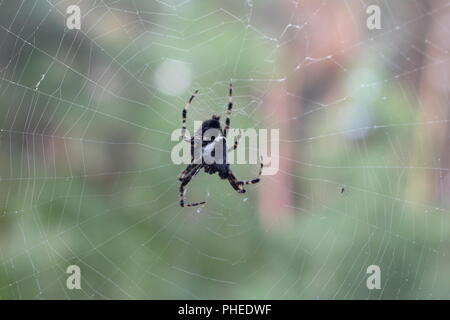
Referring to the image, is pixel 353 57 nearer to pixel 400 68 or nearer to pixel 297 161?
pixel 400 68

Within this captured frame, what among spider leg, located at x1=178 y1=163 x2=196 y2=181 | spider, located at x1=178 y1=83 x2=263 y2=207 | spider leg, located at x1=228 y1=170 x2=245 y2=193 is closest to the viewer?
spider, located at x1=178 y1=83 x2=263 y2=207

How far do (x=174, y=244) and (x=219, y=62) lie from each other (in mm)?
2862

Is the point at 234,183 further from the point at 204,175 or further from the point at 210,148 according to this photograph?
the point at 204,175

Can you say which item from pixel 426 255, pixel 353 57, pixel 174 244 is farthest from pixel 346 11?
pixel 174 244

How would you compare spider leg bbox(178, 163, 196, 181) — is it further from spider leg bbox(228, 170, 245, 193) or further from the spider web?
the spider web

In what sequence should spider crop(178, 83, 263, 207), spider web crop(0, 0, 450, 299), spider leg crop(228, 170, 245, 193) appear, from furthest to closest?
spider web crop(0, 0, 450, 299) < spider leg crop(228, 170, 245, 193) < spider crop(178, 83, 263, 207)

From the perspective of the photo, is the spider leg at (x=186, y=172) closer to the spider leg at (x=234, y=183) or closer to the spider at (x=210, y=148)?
the spider at (x=210, y=148)

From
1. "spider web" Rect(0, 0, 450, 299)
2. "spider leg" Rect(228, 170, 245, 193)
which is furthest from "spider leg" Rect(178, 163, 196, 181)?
"spider web" Rect(0, 0, 450, 299)

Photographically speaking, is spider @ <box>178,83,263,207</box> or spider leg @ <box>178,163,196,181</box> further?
spider leg @ <box>178,163,196,181</box>

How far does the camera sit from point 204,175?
7.88 m

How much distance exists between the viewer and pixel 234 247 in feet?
29.6

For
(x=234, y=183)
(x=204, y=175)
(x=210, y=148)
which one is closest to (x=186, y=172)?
(x=210, y=148)

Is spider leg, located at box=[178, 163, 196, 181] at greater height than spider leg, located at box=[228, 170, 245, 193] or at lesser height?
greater

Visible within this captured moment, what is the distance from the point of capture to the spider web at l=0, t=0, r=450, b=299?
7941 millimetres
